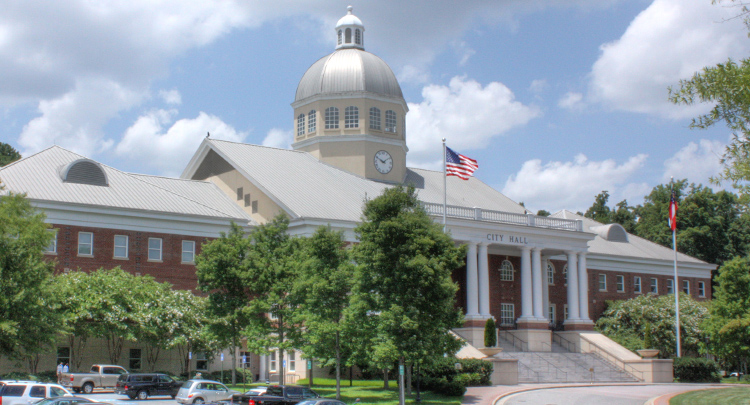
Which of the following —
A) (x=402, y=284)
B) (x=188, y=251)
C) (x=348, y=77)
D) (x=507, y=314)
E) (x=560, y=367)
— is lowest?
(x=560, y=367)

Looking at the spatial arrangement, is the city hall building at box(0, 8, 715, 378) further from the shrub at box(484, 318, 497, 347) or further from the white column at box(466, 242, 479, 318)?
the shrub at box(484, 318, 497, 347)

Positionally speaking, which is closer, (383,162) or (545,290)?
(545,290)

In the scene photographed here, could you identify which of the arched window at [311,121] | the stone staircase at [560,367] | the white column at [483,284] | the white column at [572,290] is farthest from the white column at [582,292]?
the arched window at [311,121]

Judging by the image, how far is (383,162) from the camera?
63.7m

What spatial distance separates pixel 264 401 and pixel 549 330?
31322 mm

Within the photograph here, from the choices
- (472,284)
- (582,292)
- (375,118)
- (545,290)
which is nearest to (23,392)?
(472,284)

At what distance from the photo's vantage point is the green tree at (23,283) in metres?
35.5

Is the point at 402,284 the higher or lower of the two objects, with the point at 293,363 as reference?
higher

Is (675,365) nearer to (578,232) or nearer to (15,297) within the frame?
(578,232)

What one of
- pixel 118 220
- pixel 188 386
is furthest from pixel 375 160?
pixel 188 386

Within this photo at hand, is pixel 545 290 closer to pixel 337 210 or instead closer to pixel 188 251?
pixel 337 210

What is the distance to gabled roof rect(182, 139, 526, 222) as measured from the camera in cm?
5284

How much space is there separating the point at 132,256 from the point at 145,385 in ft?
35.3

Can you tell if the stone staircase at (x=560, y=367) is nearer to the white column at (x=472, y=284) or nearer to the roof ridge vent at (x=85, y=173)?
the white column at (x=472, y=284)
